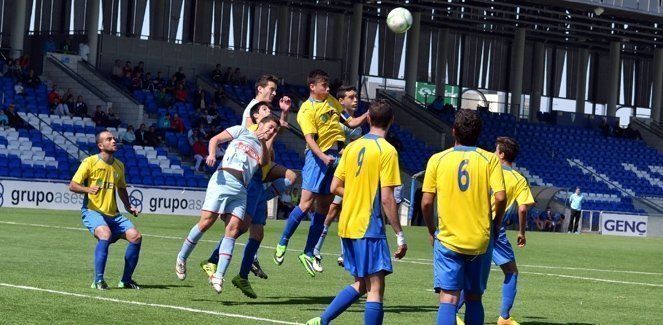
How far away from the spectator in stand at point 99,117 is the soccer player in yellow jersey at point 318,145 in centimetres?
2846

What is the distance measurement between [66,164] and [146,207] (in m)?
3.08

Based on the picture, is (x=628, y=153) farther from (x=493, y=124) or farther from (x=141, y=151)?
(x=141, y=151)

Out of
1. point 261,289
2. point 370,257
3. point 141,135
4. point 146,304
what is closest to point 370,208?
point 370,257

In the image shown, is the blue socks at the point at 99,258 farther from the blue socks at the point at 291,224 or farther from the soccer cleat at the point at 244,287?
the blue socks at the point at 291,224

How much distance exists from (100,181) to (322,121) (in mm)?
2687

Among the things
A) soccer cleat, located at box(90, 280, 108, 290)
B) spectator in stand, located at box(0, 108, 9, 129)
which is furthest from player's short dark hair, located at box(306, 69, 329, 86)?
spectator in stand, located at box(0, 108, 9, 129)

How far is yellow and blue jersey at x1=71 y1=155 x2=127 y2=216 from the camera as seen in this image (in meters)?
14.5

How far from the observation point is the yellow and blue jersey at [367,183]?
10.4m

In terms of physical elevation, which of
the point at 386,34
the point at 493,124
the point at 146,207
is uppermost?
the point at 386,34

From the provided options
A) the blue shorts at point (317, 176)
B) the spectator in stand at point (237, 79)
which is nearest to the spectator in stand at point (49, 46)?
the spectator in stand at point (237, 79)

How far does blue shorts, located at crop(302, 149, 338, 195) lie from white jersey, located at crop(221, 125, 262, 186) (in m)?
1.41

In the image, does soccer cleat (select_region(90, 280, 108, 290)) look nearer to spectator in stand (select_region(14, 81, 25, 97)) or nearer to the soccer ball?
the soccer ball

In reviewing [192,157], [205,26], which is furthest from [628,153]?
[192,157]

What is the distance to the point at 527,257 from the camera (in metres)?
26.3
